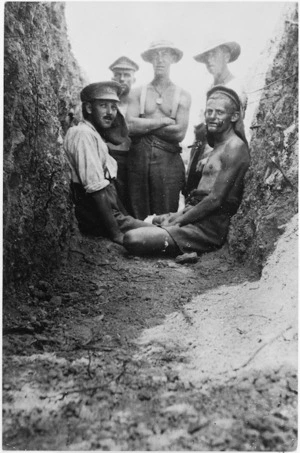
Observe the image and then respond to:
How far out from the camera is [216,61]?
4.72 meters

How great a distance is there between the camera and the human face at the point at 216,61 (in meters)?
4.51

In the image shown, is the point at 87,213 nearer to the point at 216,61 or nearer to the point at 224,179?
the point at 224,179

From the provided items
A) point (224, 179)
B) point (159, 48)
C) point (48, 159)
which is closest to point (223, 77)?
point (159, 48)

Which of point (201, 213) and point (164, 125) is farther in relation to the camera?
point (164, 125)

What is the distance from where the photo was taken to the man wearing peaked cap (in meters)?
4.38

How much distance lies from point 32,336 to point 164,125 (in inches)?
114

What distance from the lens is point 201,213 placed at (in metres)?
4.39

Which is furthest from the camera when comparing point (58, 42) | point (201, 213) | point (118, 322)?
point (58, 42)

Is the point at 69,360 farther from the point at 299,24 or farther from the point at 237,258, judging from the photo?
the point at 299,24

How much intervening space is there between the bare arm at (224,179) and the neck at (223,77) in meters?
0.87

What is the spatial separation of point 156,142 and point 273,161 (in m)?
1.58

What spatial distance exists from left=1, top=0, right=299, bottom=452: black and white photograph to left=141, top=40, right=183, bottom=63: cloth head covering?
0.8 inches

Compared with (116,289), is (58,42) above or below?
above

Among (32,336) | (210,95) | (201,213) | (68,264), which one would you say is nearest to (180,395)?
(32,336)
